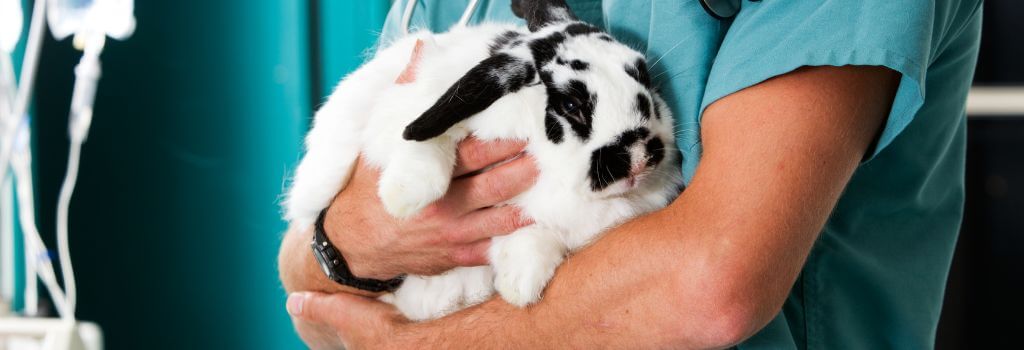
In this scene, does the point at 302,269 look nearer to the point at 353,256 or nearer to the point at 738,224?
the point at 353,256

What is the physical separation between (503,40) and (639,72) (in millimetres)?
213

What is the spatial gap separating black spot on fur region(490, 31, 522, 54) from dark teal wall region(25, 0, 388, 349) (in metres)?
1.00

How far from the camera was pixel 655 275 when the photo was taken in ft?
2.78

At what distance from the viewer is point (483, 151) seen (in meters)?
1.07

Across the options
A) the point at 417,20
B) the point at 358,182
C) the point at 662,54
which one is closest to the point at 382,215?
the point at 358,182

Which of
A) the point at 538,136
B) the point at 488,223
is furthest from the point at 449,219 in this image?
the point at 538,136

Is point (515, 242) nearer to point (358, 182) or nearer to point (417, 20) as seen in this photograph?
point (358, 182)

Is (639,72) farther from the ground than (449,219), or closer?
farther from the ground

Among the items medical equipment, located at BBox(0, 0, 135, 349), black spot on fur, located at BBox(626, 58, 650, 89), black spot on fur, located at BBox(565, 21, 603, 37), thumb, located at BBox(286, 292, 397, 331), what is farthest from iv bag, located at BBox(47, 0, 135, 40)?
black spot on fur, located at BBox(626, 58, 650, 89)

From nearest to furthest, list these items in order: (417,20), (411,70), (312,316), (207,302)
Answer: (411,70)
(312,316)
(417,20)
(207,302)

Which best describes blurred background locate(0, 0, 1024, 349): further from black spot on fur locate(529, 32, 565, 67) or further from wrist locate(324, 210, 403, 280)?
black spot on fur locate(529, 32, 565, 67)

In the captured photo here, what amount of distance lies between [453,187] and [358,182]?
0.16 m

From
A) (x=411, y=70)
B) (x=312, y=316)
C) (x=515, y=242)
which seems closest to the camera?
(x=515, y=242)

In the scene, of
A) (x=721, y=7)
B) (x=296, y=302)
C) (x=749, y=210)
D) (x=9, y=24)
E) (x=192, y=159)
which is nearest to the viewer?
(x=749, y=210)
